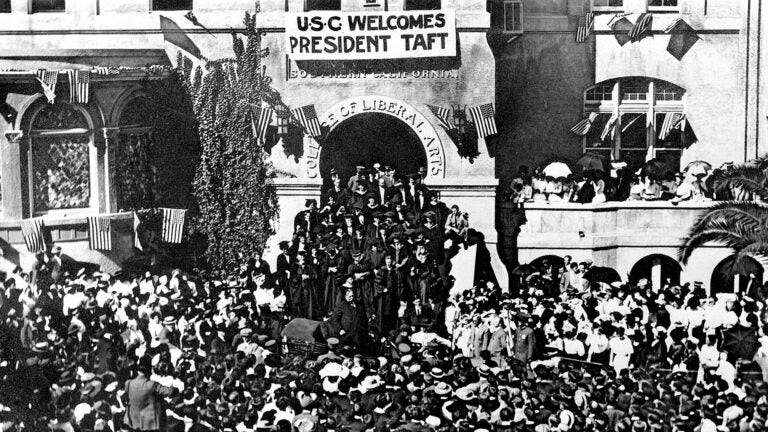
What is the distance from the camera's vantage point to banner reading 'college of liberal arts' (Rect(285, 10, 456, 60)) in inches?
978

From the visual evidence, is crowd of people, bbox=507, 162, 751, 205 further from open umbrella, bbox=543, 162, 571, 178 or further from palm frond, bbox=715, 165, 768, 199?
palm frond, bbox=715, 165, 768, 199

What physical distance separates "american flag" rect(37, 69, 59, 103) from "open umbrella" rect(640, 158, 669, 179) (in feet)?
38.5

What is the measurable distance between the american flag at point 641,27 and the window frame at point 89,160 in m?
11.3

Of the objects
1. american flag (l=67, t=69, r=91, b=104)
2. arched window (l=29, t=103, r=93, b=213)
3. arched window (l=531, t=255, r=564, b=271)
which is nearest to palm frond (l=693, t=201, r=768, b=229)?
arched window (l=531, t=255, r=564, b=271)

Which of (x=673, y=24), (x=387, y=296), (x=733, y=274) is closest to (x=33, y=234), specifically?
(x=387, y=296)

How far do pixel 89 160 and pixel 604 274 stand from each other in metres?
10.1

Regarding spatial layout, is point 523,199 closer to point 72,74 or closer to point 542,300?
point 542,300

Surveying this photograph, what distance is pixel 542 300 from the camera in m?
22.5

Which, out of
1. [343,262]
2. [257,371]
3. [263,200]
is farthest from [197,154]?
[257,371]

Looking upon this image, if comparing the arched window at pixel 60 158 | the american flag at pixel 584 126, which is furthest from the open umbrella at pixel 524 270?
the arched window at pixel 60 158

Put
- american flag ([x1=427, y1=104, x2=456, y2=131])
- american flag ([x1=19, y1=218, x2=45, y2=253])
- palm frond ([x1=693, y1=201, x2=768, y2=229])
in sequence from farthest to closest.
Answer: american flag ([x1=427, y1=104, x2=456, y2=131]), american flag ([x1=19, y1=218, x2=45, y2=253]), palm frond ([x1=693, y1=201, x2=768, y2=229])

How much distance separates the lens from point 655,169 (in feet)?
86.6

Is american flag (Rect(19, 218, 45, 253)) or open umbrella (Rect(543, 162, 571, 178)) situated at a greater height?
open umbrella (Rect(543, 162, 571, 178))

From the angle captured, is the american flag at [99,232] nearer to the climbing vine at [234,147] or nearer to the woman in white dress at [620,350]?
the climbing vine at [234,147]
